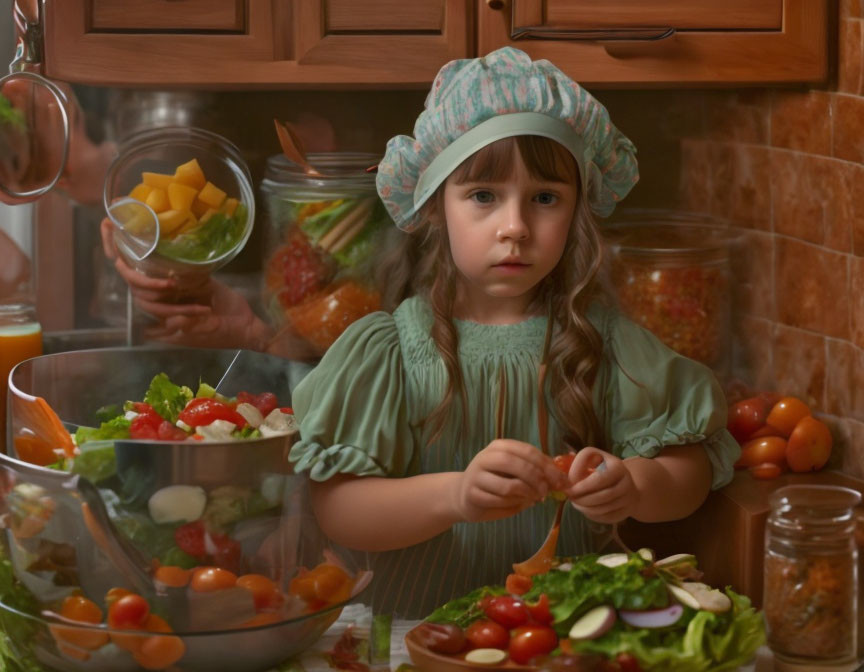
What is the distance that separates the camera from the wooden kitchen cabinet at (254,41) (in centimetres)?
100

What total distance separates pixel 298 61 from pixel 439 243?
0.61 ft

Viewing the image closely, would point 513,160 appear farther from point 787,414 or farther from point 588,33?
point 787,414

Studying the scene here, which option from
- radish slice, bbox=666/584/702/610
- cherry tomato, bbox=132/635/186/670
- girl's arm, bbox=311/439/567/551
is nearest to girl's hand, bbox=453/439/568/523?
girl's arm, bbox=311/439/567/551

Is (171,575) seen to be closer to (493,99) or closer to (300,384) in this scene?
(300,384)

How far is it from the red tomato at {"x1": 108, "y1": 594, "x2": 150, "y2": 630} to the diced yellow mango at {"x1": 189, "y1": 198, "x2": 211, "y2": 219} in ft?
1.17

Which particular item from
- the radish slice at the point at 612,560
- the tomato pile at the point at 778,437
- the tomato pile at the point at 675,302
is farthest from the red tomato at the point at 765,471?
the radish slice at the point at 612,560

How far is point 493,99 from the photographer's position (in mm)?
903

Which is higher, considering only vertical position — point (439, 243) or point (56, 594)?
point (439, 243)

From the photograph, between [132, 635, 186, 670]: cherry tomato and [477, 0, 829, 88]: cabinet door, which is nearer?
[132, 635, 186, 670]: cherry tomato

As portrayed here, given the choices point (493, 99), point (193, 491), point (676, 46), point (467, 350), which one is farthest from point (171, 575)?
point (676, 46)

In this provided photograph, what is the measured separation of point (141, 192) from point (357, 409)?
0.26m

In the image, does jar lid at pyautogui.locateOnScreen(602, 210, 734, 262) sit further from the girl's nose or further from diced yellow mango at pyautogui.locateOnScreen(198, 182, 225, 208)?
diced yellow mango at pyautogui.locateOnScreen(198, 182, 225, 208)

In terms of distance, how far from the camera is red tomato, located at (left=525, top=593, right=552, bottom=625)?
2.71ft

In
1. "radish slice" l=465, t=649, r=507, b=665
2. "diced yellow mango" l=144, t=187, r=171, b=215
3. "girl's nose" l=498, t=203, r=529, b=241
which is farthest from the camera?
"diced yellow mango" l=144, t=187, r=171, b=215
